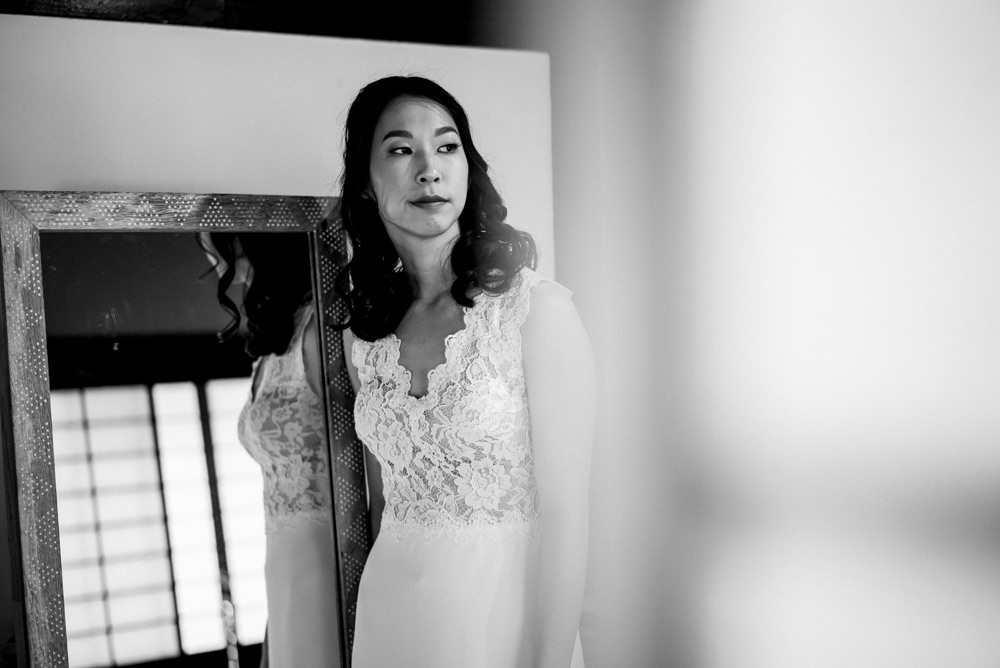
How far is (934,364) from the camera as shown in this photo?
112 centimetres

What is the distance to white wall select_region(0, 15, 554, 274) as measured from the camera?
62.0 inches

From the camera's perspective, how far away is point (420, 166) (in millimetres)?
1411

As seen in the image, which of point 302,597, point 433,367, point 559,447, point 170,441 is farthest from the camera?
point 302,597

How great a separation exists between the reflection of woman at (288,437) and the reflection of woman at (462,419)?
18cm

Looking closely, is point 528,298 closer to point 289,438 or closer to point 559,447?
point 559,447

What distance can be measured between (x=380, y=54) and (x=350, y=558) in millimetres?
1049

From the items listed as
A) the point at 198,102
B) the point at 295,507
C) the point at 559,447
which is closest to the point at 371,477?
the point at 295,507

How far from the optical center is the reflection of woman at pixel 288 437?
1.62 meters

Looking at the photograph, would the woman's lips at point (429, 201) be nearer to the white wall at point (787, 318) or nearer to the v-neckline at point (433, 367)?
the v-neckline at point (433, 367)

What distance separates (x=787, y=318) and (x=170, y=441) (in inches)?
43.8

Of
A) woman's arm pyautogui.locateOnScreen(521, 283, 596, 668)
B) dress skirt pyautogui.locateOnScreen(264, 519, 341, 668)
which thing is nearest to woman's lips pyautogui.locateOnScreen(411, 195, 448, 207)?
woman's arm pyautogui.locateOnScreen(521, 283, 596, 668)

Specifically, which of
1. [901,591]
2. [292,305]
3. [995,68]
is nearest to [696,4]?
[995,68]

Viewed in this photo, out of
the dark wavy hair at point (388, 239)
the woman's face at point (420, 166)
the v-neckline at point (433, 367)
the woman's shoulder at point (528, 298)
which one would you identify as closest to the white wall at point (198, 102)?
the dark wavy hair at point (388, 239)

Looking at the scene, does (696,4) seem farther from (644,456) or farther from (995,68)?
(644,456)
